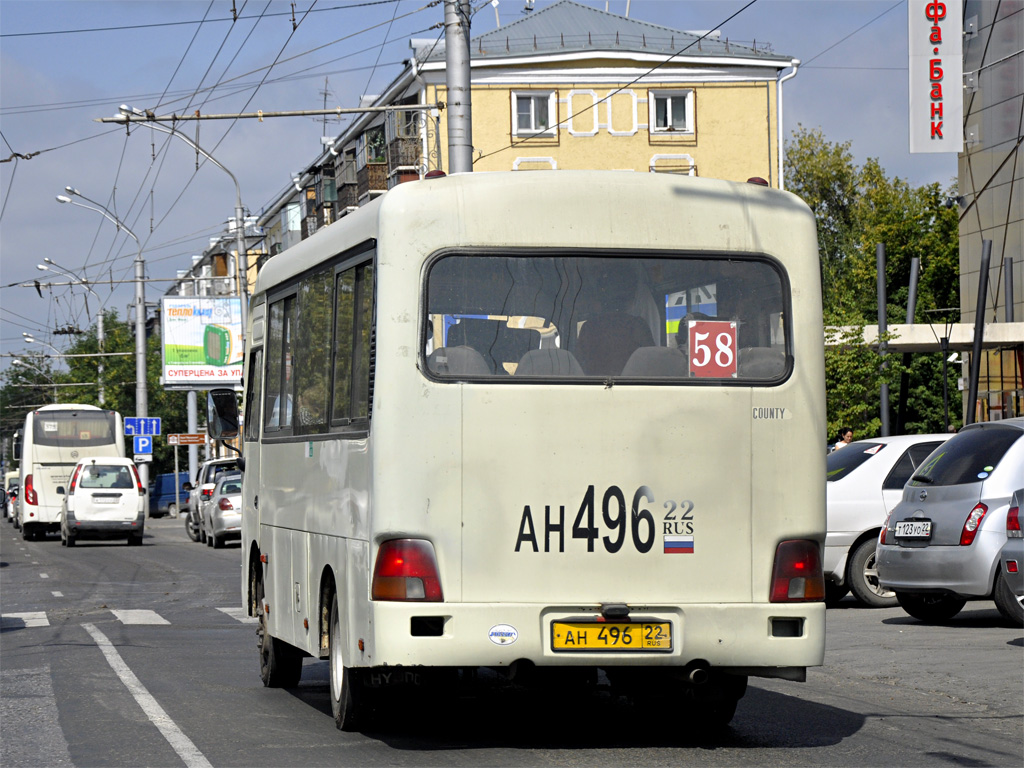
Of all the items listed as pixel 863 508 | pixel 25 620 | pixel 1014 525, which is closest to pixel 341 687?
pixel 1014 525

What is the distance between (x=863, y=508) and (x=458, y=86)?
622 centimetres

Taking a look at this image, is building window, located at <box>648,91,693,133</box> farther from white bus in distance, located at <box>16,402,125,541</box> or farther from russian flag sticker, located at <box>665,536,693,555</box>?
russian flag sticker, located at <box>665,536,693,555</box>

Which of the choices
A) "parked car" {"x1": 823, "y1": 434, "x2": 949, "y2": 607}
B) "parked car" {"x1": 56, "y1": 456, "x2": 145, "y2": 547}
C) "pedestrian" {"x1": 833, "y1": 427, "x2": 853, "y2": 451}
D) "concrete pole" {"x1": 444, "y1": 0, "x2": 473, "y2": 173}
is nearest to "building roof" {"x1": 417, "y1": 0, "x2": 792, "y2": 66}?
"parked car" {"x1": 56, "y1": 456, "x2": 145, "y2": 547}

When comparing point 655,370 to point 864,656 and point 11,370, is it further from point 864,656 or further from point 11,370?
point 11,370

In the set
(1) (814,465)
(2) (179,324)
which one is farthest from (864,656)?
(2) (179,324)

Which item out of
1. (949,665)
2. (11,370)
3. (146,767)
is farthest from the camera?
(11,370)

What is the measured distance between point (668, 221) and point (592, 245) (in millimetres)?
412

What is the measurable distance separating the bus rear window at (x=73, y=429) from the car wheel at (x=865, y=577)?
3506 cm

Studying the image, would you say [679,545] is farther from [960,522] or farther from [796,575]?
[960,522]

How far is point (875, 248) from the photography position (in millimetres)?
55375

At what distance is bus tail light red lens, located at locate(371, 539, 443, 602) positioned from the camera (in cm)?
762

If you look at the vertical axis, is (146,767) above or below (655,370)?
below

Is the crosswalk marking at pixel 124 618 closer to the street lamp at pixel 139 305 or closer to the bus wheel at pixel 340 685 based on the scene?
the bus wheel at pixel 340 685

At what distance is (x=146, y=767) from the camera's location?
7.55m
